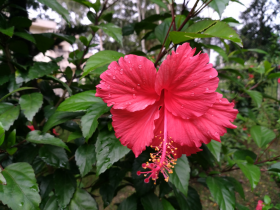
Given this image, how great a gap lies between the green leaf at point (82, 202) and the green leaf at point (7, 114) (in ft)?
1.49

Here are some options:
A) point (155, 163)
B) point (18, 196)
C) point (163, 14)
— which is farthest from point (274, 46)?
point (18, 196)

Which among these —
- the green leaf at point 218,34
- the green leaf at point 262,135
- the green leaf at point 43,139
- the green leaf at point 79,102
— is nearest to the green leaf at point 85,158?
the green leaf at point 43,139

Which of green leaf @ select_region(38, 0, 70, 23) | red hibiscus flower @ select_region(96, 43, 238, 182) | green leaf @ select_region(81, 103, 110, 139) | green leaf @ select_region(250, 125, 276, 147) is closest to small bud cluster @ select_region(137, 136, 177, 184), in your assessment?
red hibiscus flower @ select_region(96, 43, 238, 182)

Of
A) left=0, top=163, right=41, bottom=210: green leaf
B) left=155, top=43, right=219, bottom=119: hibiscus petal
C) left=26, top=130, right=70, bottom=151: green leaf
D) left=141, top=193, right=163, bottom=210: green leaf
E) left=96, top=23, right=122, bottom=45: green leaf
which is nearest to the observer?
left=155, top=43, right=219, bottom=119: hibiscus petal

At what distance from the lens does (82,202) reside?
2.81 feet

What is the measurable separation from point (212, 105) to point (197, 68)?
12cm

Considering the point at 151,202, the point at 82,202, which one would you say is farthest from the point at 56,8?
the point at 151,202

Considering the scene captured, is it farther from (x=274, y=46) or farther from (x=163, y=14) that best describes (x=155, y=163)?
(x=274, y=46)

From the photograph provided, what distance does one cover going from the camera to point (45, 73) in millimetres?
874

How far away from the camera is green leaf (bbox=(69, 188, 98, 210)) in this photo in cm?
84

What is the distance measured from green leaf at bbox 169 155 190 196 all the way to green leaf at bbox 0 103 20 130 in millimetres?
697

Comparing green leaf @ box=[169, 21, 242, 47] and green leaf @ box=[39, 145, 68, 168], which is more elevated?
green leaf @ box=[169, 21, 242, 47]

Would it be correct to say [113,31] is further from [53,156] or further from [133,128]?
[53,156]

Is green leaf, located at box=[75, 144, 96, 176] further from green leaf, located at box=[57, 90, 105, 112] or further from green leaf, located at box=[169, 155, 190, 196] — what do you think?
green leaf, located at box=[169, 155, 190, 196]
